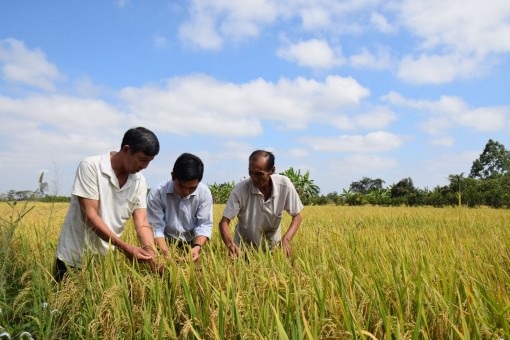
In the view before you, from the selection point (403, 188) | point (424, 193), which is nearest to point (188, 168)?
point (424, 193)

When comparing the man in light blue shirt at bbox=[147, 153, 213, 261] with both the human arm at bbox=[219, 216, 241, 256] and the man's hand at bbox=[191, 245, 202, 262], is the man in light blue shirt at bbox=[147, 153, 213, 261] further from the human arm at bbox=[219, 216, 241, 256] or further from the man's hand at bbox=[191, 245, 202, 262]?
the man's hand at bbox=[191, 245, 202, 262]

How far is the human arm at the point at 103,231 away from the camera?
2576 millimetres

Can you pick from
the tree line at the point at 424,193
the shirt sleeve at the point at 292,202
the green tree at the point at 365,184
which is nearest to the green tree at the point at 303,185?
the tree line at the point at 424,193

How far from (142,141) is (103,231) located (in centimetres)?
60

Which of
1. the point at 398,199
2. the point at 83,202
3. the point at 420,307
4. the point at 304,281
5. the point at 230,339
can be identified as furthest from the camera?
the point at 398,199

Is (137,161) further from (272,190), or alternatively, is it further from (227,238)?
(272,190)

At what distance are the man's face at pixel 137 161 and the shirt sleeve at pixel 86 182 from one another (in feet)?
0.74

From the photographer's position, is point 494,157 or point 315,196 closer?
point 315,196

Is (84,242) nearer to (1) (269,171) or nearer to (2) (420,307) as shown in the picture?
(1) (269,171)

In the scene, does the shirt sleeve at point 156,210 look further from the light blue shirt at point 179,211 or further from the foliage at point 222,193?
the foliage at point 222,193

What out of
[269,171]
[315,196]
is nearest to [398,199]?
[315,196]

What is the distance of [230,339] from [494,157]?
48.6m

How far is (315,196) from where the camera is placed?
27484 millimetres

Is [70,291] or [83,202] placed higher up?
[83,202]
